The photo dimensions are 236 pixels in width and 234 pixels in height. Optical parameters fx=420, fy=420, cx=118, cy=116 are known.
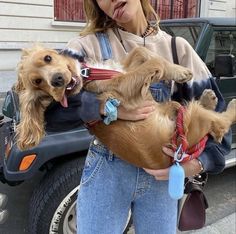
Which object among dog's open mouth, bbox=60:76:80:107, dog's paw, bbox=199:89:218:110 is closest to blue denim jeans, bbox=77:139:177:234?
dog's open mouth, bbox=60:76:80:107

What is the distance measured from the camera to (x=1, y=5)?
9.44m

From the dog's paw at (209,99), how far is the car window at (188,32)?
214 centimetres

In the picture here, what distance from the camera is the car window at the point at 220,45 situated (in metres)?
4.27

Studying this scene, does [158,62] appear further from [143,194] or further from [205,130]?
[143,194]

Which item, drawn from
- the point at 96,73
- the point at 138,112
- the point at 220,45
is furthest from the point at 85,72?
the point at 220,45

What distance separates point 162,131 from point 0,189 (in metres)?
3.15

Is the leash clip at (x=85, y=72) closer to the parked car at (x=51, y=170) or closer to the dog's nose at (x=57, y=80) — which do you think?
the dog's nose at (x=57, y=80)

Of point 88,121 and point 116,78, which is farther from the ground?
Result: point 116,78

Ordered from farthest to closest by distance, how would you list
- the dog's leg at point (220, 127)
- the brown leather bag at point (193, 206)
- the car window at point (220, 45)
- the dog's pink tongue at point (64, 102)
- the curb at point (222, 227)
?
the car window at point (220, 45), the curb at point (222, 227), the brown leather bag at point (193, 206), the dog's leg at point (220, 127), the dog's pink tongue at point (64, 102)

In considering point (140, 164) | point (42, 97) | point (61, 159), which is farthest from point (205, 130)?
point (61, 159)

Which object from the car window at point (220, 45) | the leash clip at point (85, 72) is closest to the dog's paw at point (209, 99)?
the leash clip at point (85, 72)

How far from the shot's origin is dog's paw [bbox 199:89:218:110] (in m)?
2.07

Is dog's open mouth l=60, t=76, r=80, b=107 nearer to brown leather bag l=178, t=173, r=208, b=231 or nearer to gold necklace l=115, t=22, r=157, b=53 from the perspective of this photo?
gold necklace l=115, t=22, r=157, b=53

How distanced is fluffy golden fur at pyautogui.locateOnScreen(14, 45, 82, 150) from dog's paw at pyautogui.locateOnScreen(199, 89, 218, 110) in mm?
636
